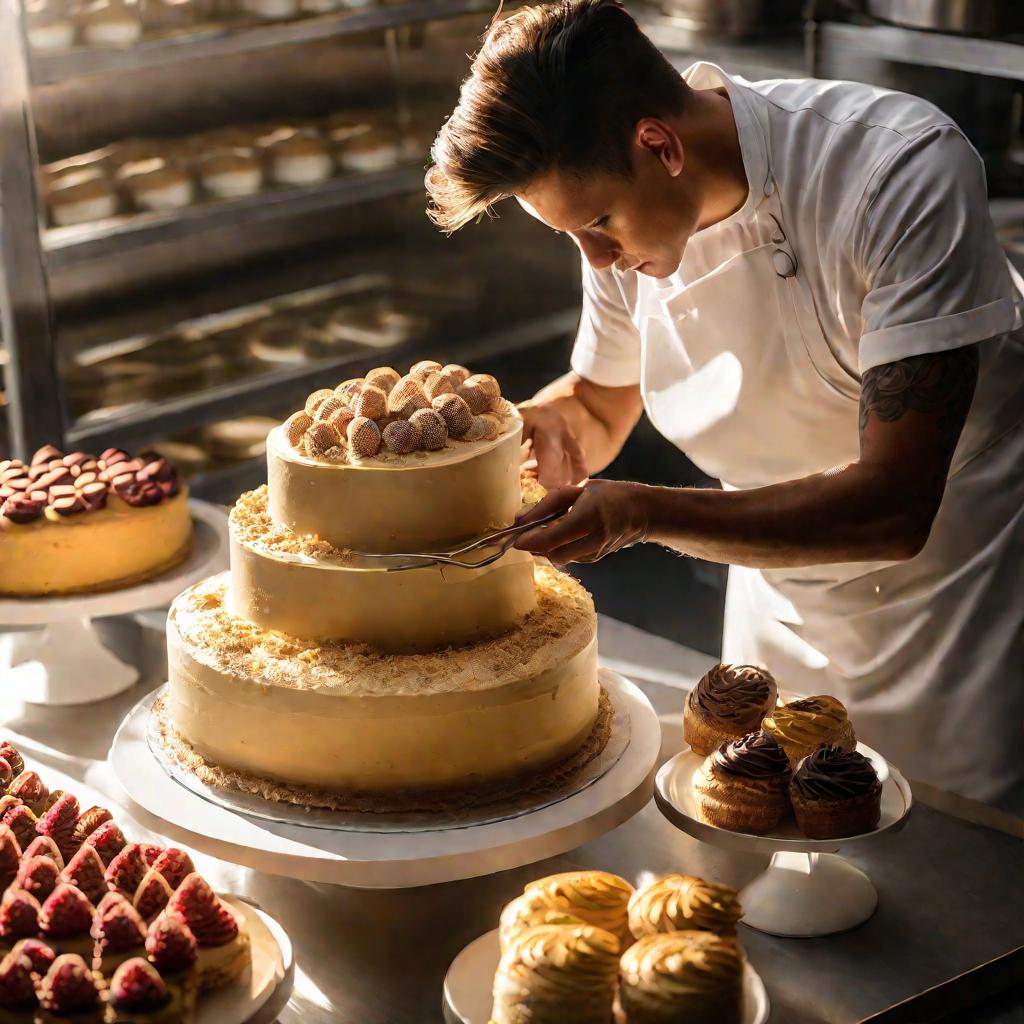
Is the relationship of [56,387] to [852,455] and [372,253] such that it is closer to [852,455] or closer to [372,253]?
[372,253]

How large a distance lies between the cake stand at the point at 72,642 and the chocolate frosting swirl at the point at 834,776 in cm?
100

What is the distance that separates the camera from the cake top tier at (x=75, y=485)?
218cm

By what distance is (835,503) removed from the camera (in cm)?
156

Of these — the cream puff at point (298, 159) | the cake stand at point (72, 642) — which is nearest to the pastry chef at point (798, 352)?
the cake stand at point (72, 642)

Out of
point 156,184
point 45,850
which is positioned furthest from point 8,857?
point 156,184

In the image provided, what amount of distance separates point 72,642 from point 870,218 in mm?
1218

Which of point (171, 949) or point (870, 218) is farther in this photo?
point (870, 218)

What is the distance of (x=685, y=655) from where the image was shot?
6.72 ft

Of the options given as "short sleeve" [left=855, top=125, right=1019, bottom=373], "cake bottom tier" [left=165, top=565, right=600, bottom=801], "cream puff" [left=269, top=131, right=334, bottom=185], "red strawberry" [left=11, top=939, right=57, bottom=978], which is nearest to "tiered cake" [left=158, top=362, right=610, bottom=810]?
"cake bottom tier" [left=165, top=565, right=600, bottom=801]

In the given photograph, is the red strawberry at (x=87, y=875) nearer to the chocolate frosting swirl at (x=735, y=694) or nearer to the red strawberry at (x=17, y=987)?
the red strawberry at (x=17, y=987)

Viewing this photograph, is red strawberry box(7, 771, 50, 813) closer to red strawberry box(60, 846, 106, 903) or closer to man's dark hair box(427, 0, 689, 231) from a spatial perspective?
red strawberry box(60, 846, 106, 903)

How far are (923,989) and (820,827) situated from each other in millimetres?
172

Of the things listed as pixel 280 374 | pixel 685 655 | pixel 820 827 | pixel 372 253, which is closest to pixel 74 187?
pixel 280 374

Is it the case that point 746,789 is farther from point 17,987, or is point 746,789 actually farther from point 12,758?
point 12,758
